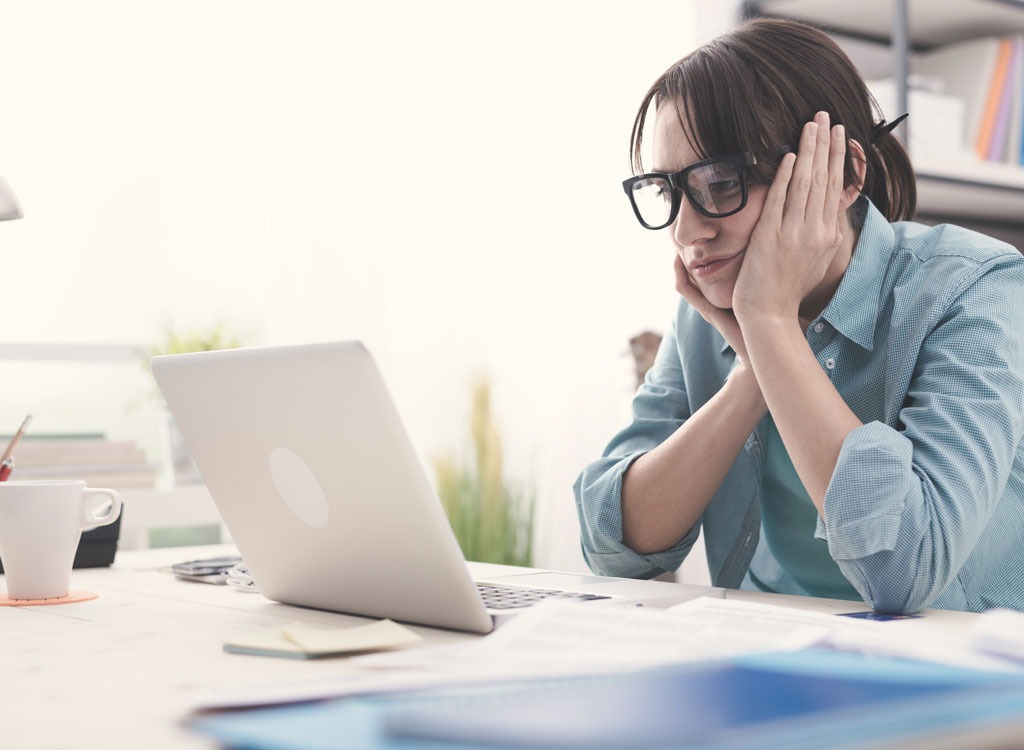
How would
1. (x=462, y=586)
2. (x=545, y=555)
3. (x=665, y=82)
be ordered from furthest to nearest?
(x=545, y=555), (x=665, y=82), (x=462, y=586)

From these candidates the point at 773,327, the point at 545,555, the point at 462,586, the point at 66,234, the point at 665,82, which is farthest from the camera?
the point at 545,555

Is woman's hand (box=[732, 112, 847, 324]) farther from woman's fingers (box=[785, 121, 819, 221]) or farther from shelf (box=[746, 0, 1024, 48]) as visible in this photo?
shelf (box=[746, 0, 1024, 48])

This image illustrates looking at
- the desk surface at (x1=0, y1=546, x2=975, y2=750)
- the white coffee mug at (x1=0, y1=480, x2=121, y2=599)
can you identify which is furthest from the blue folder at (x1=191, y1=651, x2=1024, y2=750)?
the white coffee mug at (x1=0, y1=480, x2=121, y2=599)

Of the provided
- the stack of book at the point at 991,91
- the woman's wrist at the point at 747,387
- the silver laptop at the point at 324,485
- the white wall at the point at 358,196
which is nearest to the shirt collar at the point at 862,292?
the woman's wrist at the point at 747,387

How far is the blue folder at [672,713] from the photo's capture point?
423mm

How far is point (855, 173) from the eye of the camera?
1.30 meters

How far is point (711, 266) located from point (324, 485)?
601 millimetres

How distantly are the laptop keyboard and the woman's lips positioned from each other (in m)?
0.44

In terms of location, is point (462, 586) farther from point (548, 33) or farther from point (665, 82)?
point (548, 33)

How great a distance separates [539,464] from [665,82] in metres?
1.62

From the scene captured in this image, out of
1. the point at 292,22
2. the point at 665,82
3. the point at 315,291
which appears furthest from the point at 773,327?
the point at 292,22

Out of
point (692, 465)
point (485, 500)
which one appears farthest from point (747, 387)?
point (485, 500)

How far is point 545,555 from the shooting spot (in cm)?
279

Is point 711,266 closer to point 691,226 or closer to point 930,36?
point 691,226
